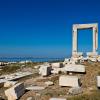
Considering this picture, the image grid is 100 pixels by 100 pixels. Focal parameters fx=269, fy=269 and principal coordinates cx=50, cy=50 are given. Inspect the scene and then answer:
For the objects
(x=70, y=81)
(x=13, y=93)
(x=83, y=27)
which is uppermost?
(x=83, y=27)

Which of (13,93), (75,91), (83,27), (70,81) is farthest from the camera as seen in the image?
(83,27)

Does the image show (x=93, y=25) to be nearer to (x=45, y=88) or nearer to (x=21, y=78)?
(x=21, y=78)

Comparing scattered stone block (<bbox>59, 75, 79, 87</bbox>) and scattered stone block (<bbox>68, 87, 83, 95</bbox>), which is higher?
scattered stone block (<bbox>59, 75, 79, 87</bbox>)

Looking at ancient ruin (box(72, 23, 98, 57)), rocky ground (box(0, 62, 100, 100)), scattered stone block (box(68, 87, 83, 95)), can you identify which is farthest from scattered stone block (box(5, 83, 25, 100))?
ancient ruin (box(72, 23, 98, 57))

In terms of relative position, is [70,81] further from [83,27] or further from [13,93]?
[83,27]

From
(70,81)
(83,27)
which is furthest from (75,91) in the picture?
(83,27)

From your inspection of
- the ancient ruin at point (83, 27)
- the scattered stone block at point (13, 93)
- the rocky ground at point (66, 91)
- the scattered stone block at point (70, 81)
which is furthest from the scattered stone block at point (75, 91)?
the ancient ruin at point (83, 27)

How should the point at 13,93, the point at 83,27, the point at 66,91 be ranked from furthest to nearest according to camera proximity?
the point at 83,27, the point at 66,91, the point at 13,93

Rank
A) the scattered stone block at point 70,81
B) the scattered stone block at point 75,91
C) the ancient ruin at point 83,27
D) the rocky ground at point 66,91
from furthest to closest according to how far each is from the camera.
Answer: the ancient ruin at point 83,27 → the scattered stone block at point 70,81 → the scattered stone block at point 75,91 → the rocky ground at point 66,91

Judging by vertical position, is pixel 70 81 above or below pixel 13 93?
above

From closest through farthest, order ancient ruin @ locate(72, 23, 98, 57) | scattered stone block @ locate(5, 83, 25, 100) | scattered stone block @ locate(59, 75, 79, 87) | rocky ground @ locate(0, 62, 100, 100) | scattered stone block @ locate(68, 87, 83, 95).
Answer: rocky ground @ locate(0, 62, 100, 100), scattered stone block @ locate(5, 83, 25, 100), scattered stone block @ locate(68, 87, 83, 95), scattered stone block @ locate(59, 75, 79, 87), ancient ruin @ locate(72, 23, 98, 57)

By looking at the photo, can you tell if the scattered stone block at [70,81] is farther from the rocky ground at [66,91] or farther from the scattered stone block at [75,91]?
the scattered stone block at [75,91]

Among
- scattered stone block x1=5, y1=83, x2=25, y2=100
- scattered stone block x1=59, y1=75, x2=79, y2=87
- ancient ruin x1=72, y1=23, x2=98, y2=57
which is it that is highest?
ancient ruin x1=72, y1=23, x2=98, y2=57

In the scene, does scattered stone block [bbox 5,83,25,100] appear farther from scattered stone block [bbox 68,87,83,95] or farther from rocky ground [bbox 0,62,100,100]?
scattered stone block [bbox 68,87,83,95]
